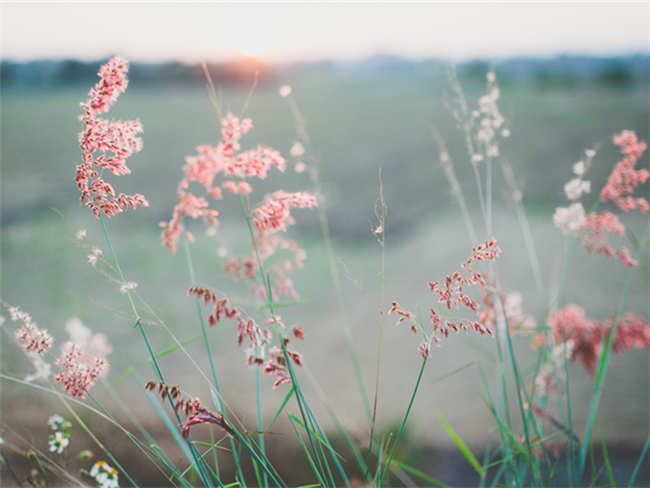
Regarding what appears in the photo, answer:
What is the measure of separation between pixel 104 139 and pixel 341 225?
179cm

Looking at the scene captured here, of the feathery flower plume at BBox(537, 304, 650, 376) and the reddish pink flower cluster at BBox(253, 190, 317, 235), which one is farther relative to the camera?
the feathery flower plume at BBox(537, 304, 650, 376)

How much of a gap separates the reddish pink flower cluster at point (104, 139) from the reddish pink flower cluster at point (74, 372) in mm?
175

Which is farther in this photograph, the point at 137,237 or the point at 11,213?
the point at 11,213

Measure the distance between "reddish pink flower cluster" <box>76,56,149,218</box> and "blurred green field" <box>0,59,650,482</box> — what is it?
13 centimetres

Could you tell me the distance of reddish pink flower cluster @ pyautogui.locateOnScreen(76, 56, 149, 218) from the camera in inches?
19.1

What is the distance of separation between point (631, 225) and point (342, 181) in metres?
1.55

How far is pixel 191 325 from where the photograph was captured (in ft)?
5.26

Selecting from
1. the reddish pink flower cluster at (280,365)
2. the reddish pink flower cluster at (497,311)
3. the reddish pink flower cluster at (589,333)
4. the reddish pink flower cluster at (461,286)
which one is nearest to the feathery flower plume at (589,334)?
the reddish pink flower cluster at (589,333)

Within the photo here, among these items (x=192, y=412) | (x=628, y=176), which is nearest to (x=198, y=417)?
(x=192, y=412)

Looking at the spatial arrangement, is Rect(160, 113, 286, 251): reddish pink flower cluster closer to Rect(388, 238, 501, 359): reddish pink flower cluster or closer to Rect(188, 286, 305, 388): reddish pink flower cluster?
Rect(188, 286, 305, 388): reddish pink flower cluster

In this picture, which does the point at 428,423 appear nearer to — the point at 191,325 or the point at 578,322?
the point at 578,322

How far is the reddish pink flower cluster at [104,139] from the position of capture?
485mm

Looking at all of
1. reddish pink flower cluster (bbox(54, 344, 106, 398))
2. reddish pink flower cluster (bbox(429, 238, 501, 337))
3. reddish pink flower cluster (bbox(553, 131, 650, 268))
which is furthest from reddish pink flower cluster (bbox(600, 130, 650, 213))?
reddish pink flower cluster (bbox(54, 344, 106, 398))

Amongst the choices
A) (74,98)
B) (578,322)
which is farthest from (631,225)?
(74,98)
